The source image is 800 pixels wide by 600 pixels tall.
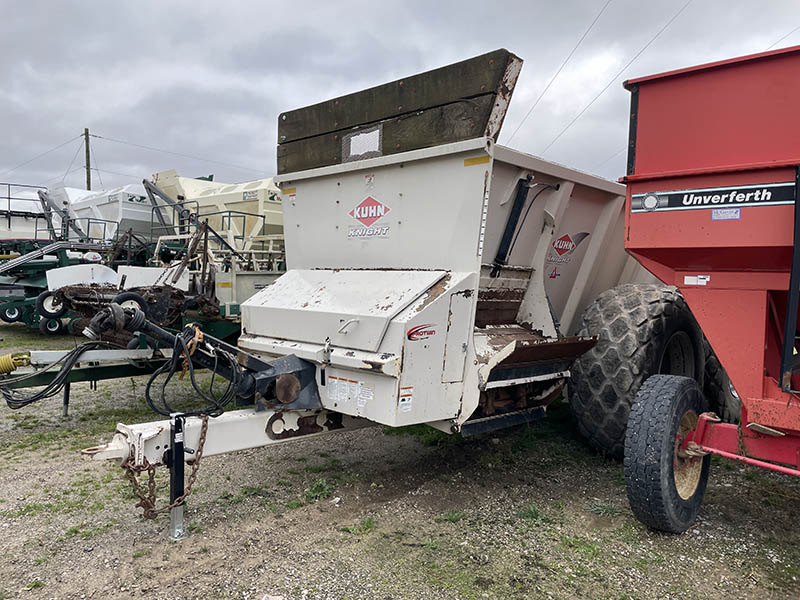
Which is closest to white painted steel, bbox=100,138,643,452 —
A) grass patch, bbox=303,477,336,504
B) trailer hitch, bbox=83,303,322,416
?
trailer hitch, bbox=83,303,322,416

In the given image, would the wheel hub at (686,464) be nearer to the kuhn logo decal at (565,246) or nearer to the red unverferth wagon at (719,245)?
the red unverferth wagon at (719,245)

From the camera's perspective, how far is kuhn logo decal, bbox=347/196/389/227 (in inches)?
163

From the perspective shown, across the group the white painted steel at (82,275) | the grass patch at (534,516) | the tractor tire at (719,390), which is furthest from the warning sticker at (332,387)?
the white painted steel at (82,275)

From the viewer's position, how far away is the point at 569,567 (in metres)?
2.98

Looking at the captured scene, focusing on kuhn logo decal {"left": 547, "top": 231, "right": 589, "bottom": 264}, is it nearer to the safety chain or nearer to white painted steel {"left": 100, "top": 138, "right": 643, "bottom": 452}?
white painted steel {"left": 100, "top": 138, "right": 643, "bottom": 452}

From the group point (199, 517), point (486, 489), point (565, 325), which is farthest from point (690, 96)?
point (199, 517)

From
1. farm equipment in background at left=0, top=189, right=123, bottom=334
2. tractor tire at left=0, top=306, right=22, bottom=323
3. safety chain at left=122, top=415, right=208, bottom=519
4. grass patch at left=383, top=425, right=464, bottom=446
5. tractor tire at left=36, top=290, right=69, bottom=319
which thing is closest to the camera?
safety chain at left=122, top=415, right=208, bottom=519

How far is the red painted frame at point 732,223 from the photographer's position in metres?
2.83

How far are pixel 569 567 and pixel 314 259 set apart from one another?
2814mm

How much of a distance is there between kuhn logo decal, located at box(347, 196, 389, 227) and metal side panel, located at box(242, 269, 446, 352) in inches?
14.7

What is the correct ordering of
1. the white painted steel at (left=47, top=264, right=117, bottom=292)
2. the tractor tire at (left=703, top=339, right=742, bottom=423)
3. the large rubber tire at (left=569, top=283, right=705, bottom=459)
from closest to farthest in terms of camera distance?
the large rubber tire at (left=569, top=283, right=705, bottom=459) → the tractor tire at (left=703, top=339, right=742, bottom=423) → the white painted steel at (left=47, top=264, right=117, bottom=292)

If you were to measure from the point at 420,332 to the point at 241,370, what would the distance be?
1.06m

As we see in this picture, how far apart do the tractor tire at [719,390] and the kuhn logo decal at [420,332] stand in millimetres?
2695

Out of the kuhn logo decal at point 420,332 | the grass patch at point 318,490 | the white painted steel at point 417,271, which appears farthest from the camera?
the grass patch at point 318,490
